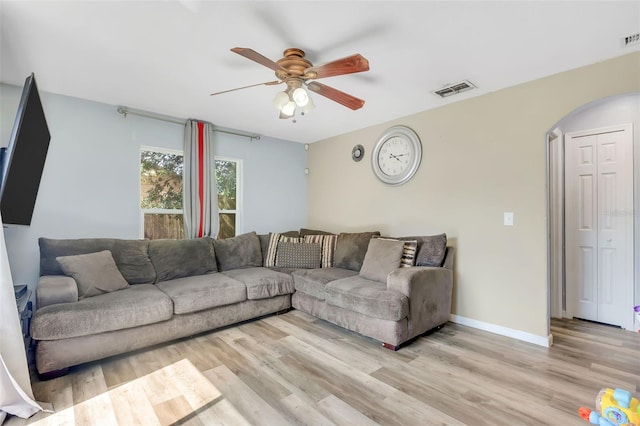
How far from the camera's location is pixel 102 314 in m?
2.27

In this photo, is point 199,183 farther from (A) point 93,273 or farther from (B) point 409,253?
(B) point 409,253

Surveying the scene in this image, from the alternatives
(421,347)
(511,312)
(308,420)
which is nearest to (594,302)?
(511,312)

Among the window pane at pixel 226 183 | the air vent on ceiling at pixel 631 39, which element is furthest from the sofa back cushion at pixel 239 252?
the air vent on ceiling at pixel 631 39

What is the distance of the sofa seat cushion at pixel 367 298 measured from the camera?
2537mm

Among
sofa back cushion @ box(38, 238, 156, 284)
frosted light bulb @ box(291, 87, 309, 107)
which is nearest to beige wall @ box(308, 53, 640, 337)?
frosted light bulb @ box(291, 87, 309, 107)

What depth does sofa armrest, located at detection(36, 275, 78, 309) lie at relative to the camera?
2197mm

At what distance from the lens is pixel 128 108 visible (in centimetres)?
339

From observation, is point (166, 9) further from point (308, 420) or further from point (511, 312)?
point (511, 312)

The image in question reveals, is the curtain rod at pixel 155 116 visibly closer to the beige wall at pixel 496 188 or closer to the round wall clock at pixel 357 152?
the round wall clock at pixel 357 152

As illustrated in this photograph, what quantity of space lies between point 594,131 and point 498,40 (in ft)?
7.18

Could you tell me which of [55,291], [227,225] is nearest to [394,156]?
[227,225]

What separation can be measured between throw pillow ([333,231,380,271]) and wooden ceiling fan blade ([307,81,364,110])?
1.69m

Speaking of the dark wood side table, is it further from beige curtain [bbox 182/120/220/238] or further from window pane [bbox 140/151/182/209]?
beige curtain [bbox 182/120/220/238]

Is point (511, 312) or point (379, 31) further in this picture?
point (511, 312)
